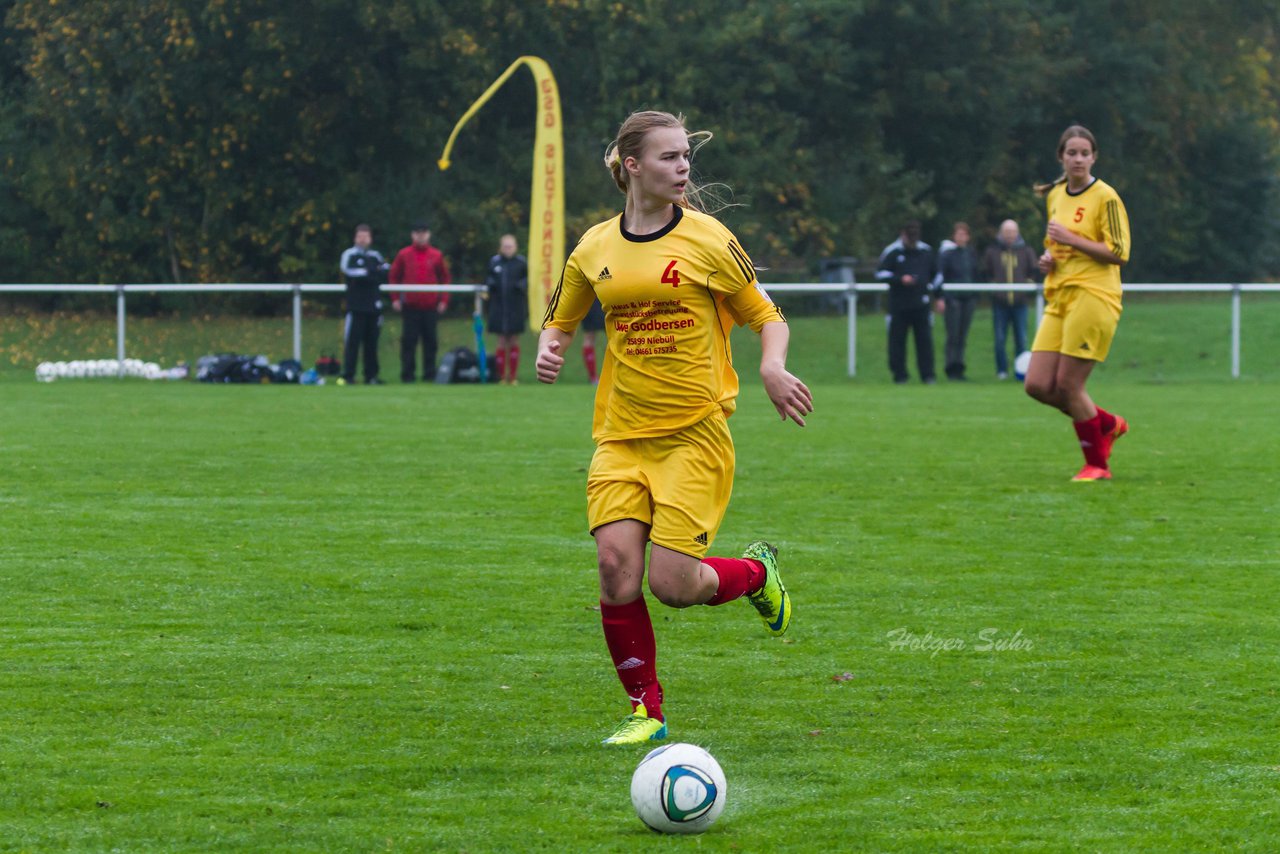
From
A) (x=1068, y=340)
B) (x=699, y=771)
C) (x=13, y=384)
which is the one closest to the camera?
(x=699, y=771)

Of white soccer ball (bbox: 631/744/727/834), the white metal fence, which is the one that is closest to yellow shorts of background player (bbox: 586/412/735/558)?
white soccer ball (bbox: 631/744/727/834)

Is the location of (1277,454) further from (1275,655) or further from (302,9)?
(302,9)

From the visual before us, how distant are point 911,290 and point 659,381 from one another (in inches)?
713

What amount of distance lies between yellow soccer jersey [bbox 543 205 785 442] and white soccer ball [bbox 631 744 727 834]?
1342 mm

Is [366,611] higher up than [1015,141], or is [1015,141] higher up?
[1015,141]

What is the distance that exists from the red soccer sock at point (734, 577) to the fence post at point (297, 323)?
63.9ft

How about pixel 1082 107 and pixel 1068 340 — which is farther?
pixel 1082 107

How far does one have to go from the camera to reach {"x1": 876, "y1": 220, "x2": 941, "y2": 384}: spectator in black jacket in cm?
2311

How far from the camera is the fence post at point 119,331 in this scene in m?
24.6

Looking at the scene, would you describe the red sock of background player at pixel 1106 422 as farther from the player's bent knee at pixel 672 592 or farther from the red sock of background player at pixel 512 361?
the red sock of background player at pixel 512 361

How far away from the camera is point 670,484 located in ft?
17.3

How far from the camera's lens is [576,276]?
556 centimetres

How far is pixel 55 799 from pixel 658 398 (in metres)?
1.96

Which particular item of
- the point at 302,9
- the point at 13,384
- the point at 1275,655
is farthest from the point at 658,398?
A: the point at 302,9
